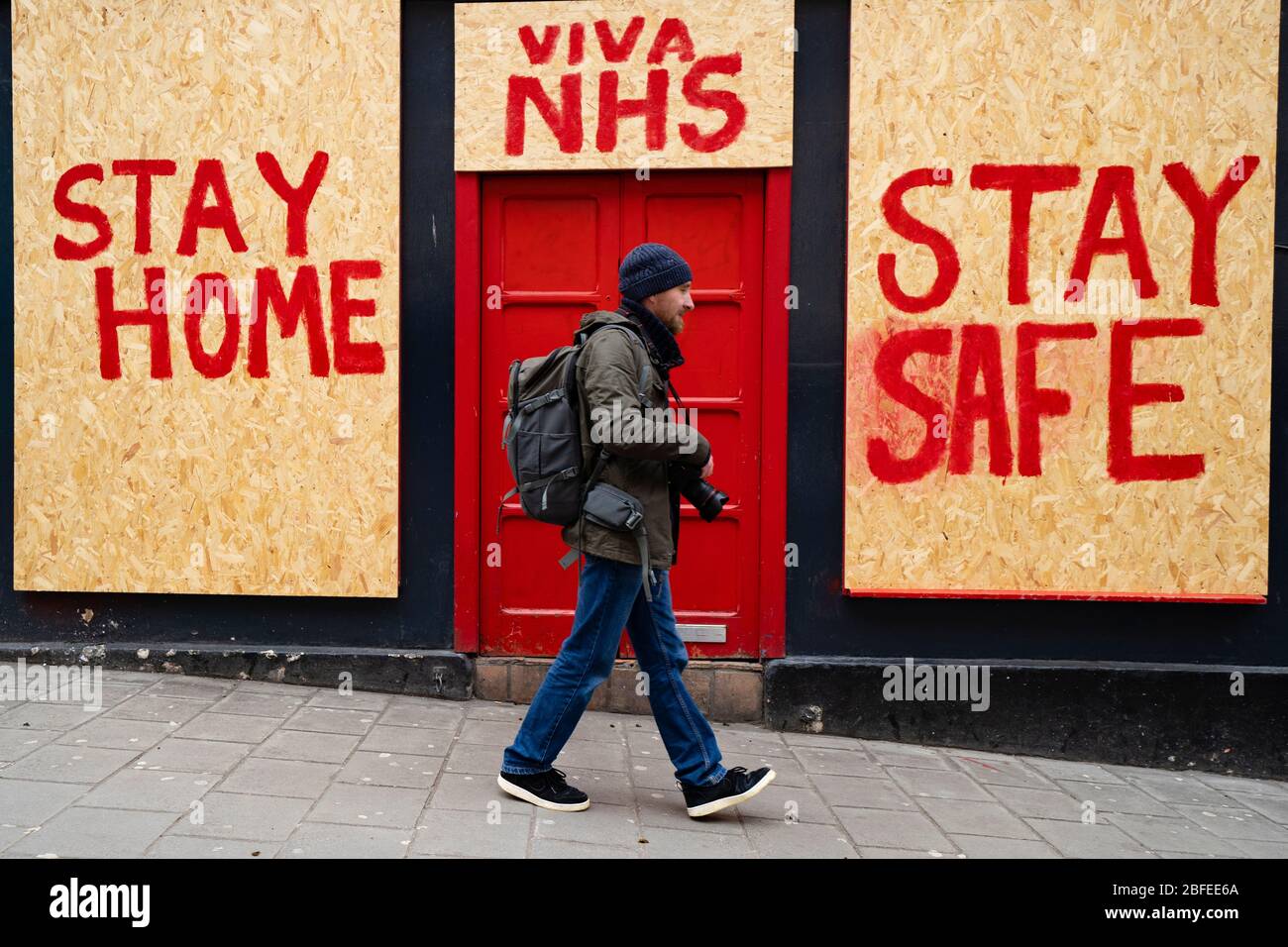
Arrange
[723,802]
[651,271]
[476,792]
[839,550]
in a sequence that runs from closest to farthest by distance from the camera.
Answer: [651,271] → [723,802] → [476,792] → [839,550]

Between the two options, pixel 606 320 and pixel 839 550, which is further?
pixel 839 550

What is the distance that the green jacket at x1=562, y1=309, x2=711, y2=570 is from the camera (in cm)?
378

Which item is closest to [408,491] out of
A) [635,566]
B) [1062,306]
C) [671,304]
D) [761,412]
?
[761,412]

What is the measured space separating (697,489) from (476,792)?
155 centimetres

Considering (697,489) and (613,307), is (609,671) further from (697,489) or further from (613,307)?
(613,307)

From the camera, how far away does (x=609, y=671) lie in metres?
4.07

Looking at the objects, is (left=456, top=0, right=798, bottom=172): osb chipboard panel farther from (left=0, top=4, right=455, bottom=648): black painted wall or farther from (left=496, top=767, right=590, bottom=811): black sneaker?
(left=496, top=767, right=590, bottom=811): black sneaker

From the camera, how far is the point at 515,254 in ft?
19.1

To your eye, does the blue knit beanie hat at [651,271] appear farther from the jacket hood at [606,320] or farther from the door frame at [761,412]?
the door frame at [761,412]

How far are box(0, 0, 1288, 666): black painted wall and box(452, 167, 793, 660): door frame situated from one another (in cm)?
6

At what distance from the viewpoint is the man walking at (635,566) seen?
3.83m

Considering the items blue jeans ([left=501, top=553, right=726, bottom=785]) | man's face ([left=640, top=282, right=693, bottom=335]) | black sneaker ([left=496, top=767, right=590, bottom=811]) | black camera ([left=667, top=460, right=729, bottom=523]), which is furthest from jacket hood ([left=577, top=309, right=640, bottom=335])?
black sneaker ([left=496, top=767, right=590, bottom=811])

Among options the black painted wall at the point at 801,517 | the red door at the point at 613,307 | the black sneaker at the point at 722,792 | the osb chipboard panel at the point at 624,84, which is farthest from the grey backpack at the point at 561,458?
the osb chipboard panel at the point at 624,84

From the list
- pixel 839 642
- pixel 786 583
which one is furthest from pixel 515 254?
pixel 839 642
